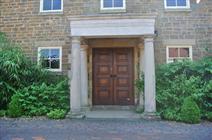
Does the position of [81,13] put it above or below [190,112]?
above

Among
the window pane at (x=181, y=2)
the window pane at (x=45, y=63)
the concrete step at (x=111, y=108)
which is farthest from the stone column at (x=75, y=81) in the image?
the window pane at (x=181, y=2)

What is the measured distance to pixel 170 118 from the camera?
8898mm

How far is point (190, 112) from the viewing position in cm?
854

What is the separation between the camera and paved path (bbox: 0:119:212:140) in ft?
21.6

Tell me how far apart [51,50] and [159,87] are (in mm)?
4929

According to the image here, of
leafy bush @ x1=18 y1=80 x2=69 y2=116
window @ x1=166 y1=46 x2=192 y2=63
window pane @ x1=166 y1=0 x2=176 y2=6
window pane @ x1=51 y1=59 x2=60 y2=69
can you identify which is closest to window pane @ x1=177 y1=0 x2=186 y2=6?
window pane @ x1=166 y1=0 x2=176 y2=6

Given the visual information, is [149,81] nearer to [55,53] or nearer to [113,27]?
[113,27]

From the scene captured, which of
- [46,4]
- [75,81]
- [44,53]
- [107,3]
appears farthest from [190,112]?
[46,4]

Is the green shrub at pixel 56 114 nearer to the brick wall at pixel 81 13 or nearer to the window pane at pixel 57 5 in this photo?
the brick wall at pixel 81 13

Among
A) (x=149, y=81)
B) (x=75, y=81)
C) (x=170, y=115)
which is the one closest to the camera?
(x=170, y=115)

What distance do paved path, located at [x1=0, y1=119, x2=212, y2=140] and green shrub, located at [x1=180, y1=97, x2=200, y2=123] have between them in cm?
30

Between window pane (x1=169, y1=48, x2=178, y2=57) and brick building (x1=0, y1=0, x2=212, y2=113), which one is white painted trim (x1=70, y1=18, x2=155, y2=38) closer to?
brick building (x1=0, y1=0, x2=212, y2=113)

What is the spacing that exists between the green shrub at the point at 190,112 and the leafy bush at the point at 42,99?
4261 mm

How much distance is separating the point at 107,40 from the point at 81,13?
1599mm
